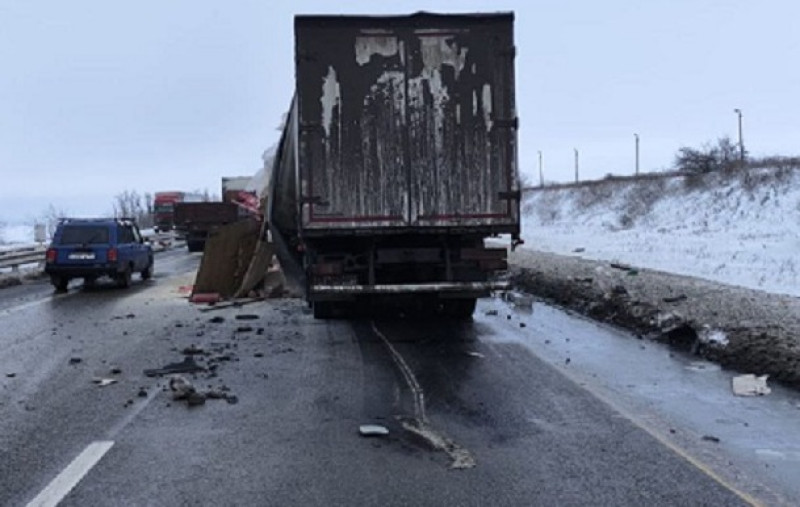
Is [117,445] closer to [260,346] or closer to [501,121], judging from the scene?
[260,346]

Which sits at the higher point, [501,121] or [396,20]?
[396,20]

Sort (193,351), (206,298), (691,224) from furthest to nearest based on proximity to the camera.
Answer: (691,224) < (206,298) < (193,351)

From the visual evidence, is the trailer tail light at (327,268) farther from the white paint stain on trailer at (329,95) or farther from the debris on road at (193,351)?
the debris on road at (193,351)

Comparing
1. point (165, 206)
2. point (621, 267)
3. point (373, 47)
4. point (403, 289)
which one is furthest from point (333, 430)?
point (165, 206)

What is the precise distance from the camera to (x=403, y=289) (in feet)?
42.3

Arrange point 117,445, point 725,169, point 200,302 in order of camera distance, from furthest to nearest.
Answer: point 725,169 → point 200,302 → point 117,445

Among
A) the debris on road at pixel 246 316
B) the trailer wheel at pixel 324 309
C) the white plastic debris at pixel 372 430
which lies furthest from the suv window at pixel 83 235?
the white plastic debris at pixel 372 430

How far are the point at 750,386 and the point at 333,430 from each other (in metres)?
4.25

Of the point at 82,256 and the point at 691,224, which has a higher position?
the point at 82,256

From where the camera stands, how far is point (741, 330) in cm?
1130

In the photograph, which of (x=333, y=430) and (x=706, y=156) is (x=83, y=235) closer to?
(x=333, y=430)

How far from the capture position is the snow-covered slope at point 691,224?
2352 cm

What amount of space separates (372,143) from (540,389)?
500 cm

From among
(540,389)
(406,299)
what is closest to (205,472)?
(540,389)
